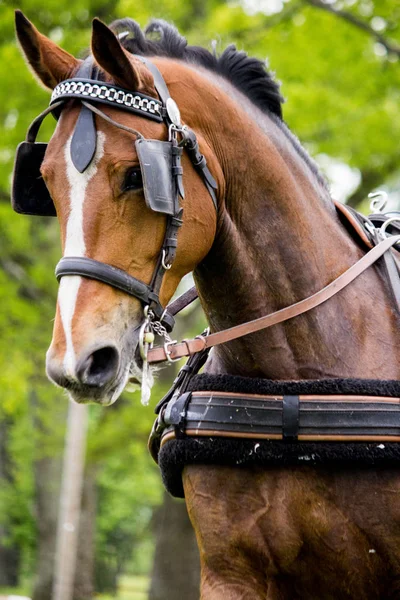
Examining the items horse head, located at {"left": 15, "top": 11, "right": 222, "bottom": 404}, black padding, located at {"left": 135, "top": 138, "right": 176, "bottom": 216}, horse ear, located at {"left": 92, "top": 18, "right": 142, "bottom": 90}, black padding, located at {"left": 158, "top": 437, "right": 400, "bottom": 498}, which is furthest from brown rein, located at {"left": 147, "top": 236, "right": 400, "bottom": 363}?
horse ear, located at {"left": 92, "top": 18, "right": 142, "bottom": 90}

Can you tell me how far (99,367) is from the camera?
2.82m

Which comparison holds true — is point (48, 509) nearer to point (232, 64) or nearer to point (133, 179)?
point (232, 64)

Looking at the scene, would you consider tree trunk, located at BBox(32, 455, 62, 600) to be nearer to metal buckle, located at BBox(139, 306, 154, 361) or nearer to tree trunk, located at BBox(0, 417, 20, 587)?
tree trunk, located at BBox(0, 417, 20, 587)

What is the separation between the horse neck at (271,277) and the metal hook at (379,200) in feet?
2.86

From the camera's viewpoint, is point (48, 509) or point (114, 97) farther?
point (48, 509)

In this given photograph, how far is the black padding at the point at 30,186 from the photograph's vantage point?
3.47 m

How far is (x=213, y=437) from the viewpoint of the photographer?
11.1 ft

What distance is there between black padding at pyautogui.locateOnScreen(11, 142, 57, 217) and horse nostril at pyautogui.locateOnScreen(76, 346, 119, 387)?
2.91 feet

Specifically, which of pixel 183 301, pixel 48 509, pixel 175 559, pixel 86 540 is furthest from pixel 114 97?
pixel 86 540

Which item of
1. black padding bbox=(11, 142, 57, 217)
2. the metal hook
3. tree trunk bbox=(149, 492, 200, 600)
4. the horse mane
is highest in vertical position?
the horse mane

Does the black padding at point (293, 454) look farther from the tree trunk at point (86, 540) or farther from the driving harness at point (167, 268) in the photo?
the tree trunk at point (86, 540)

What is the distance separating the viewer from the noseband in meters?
2.90

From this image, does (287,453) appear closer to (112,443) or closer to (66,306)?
(66,306)

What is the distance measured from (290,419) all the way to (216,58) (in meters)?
1.57
